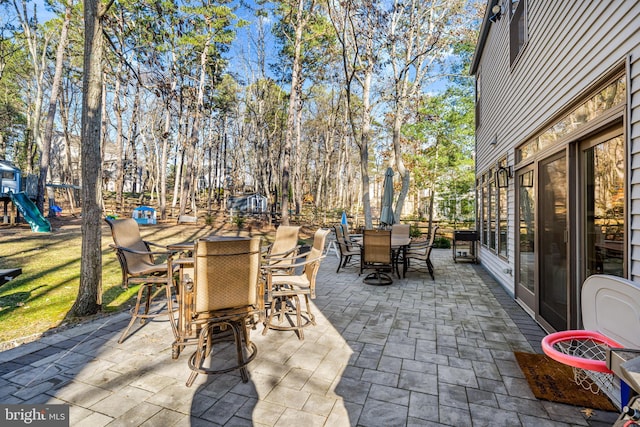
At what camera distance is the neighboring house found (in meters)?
2.08

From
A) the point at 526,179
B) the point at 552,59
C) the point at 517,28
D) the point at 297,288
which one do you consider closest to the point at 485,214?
the point at 526,179

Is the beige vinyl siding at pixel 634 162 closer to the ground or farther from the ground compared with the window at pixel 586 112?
closer to the ground

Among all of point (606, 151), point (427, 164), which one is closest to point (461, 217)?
point (427, 164)

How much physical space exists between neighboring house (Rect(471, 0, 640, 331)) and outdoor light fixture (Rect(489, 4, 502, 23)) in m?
0.05

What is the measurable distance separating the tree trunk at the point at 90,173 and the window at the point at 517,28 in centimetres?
546

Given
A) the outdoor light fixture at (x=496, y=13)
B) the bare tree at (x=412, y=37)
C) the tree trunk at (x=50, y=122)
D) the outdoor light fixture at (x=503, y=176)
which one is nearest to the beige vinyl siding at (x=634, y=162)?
the outdoor light fixture at (x=503, y=176)

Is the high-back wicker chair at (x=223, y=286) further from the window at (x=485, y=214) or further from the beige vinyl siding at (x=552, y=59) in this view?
the window at (x=485, y=214)

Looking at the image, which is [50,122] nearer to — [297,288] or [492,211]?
[297,288]

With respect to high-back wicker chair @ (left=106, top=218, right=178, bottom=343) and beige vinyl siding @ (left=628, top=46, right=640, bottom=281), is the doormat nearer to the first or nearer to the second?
beige vinyl siding @ (left=628, top=46, right=640, bottom=281)

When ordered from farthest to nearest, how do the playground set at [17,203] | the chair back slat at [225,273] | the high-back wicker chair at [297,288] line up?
the playground set at [17,203] < the high-back wicker chair at [297,288] < the chair back slat at [225,273]

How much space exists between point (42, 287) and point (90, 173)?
240 cm

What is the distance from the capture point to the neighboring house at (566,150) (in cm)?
208

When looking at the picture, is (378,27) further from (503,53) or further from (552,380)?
(552,380)

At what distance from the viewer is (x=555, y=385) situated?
2.24m
